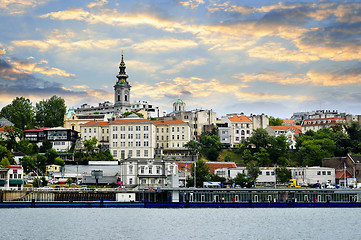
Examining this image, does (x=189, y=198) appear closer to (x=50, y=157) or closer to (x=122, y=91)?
(x=50, y=157)

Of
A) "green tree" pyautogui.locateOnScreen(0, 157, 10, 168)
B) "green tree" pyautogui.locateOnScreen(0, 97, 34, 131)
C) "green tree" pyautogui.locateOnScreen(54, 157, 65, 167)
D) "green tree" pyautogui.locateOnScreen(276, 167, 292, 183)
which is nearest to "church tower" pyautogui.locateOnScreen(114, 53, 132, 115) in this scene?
"green tree" pyautogui.locateOnScreen(0, 97, 34, 131)

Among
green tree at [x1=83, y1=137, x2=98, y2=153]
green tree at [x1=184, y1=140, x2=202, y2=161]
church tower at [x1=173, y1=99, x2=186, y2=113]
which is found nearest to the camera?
green tree at [x1=83, y1=137, x2=98, y2=153]

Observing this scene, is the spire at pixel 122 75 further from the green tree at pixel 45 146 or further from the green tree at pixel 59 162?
the green tree at pixel 59 162

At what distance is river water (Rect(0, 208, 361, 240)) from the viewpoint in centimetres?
5881

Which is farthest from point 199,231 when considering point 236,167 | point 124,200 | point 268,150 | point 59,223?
point 268,150

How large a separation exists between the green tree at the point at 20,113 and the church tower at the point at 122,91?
31.8 m

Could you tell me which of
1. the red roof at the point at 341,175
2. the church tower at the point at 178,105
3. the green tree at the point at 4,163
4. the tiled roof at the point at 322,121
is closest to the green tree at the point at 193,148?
the red roof at the point at 341,175

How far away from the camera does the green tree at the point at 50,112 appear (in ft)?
516

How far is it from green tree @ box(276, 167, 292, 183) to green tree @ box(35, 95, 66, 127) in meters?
70.6

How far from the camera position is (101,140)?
14050cm

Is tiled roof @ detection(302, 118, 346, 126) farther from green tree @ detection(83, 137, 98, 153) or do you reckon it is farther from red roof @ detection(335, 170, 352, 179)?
green tree @ detection(83, 137, 98, 153)

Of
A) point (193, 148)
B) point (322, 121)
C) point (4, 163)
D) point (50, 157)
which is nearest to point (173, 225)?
point (4, 163)

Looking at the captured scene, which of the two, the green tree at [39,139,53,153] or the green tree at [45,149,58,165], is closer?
the green tree at [45,149,58,165]

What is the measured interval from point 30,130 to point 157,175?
146 ft
